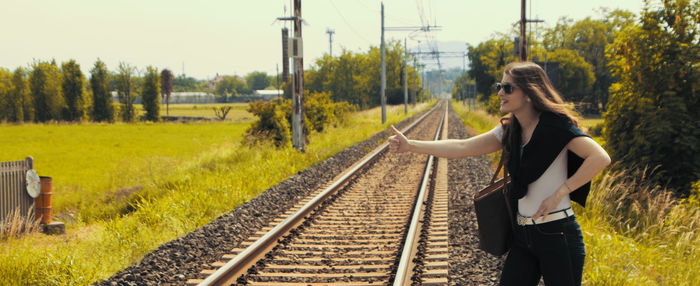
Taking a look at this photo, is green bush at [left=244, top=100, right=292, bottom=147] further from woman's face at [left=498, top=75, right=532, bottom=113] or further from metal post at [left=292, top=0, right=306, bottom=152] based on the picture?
woman's face at [left=498, top=75, right=532, bottom=113]

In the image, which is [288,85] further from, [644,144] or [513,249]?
[513,249]

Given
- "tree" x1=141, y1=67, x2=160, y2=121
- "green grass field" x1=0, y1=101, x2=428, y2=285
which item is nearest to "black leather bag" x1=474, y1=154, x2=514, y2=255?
"green grass field" x1=0, y1=101, x2=428, y2=285

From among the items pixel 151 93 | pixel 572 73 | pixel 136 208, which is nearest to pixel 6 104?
pixel 151 93

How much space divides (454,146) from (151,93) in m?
68.5

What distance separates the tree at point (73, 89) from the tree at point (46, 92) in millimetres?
867

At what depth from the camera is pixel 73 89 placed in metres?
63.3

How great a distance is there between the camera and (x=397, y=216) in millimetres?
8703

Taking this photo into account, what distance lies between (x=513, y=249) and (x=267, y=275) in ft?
10.9

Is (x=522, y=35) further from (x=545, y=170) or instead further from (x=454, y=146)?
(x=545, y=170)

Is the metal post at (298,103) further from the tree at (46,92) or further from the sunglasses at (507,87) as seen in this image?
the tree at (46,92)

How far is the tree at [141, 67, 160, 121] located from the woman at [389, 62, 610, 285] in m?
68.5

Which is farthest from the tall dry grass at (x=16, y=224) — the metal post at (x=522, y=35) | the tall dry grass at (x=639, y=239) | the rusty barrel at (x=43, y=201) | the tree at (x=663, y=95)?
the metal post at (x=522, y=35)

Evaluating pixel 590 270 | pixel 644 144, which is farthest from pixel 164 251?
pixel 644 144

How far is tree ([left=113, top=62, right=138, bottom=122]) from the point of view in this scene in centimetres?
6838
